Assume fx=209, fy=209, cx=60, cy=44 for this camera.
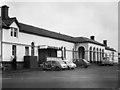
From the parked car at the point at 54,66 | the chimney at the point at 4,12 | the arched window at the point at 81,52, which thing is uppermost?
the chimney at the point at 4,12

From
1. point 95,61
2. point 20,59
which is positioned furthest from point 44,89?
point 95,61

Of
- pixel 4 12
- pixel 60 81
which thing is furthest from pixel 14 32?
pixel 60 81

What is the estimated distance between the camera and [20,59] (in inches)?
1319

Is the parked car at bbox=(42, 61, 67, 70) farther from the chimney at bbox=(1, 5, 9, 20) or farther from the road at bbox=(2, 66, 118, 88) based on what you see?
the road at bbox=(2, 66, 118, 88)

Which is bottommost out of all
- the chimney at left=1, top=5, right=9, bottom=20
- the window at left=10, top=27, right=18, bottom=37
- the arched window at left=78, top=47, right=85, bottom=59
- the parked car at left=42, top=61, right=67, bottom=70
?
the parked car at left=42, top=61, right=67, bottom=70

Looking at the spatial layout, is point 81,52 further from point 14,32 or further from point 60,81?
point 60,81

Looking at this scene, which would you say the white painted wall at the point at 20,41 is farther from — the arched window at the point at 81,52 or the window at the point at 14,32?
the arched window at the point at 81,52

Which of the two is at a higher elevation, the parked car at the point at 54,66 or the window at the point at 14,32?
the window at the point at 14,32

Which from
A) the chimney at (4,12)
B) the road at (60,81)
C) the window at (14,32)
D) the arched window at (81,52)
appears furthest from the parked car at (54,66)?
the arched window at (81,52)

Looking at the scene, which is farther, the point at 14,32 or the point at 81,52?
the point at 81,52

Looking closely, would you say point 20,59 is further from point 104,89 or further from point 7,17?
point 104,89

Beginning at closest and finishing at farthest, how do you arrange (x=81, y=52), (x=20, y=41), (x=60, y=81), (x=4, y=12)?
(x=60, y=81), (x=4, y=12), (x=20, y=41), (x=81, y=52)

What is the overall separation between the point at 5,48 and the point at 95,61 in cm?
3623

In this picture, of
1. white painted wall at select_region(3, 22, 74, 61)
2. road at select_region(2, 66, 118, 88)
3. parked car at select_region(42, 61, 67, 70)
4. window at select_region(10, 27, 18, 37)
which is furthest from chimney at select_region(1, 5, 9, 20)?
road at select_region(2, 66, 118, 88)
